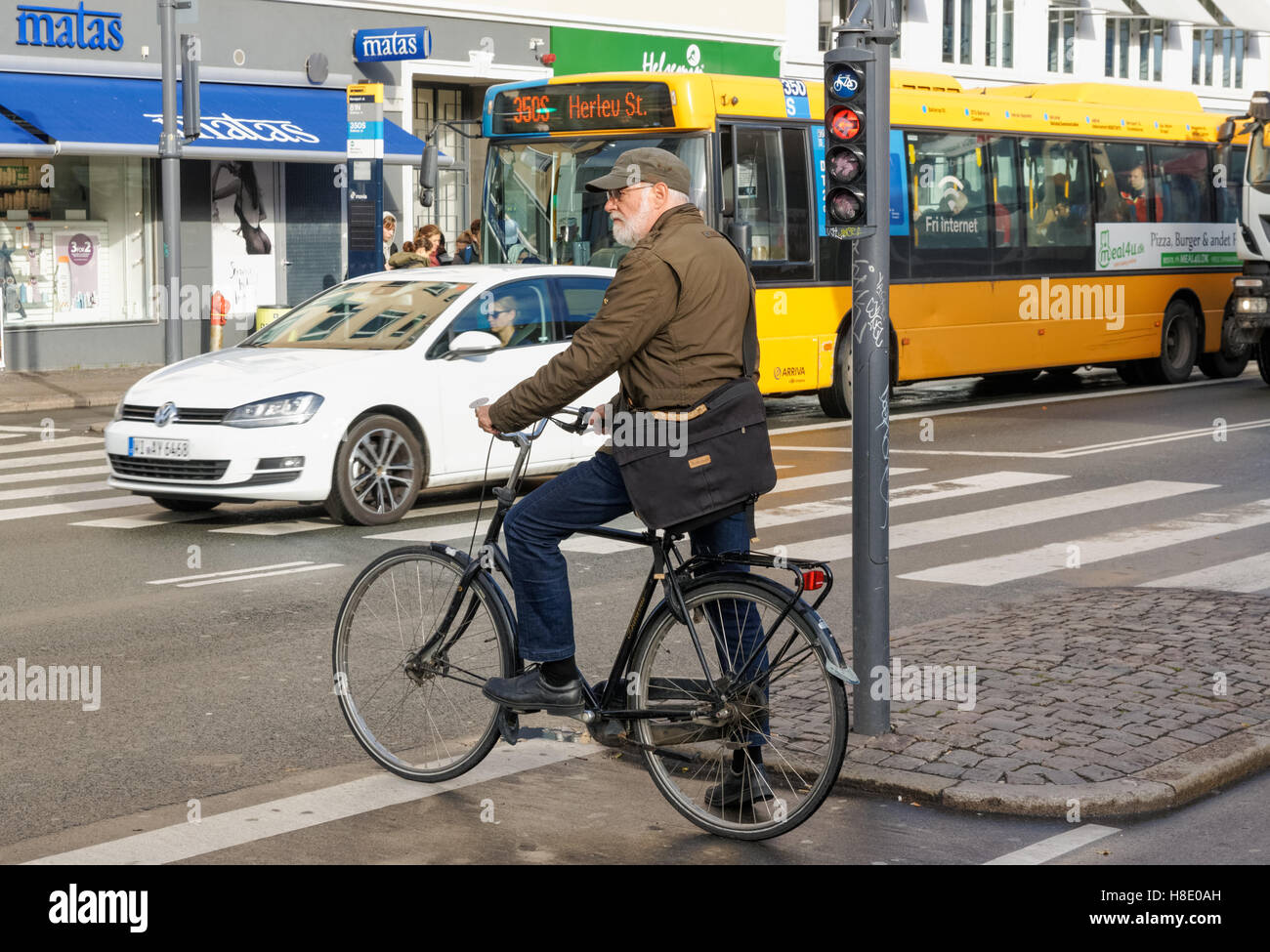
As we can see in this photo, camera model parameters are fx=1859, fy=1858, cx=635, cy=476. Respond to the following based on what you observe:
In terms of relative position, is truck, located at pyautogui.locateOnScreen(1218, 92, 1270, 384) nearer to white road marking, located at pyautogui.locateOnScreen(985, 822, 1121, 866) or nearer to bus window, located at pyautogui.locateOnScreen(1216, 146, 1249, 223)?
bus window, located at pyautogui.locateOnScreen(1216, 146, 1249, 223)

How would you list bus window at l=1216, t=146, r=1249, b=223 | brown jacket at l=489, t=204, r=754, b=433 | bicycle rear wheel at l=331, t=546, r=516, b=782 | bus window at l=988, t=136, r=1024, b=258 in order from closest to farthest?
brown jacket at l=489, t=204, r=754, b=433 → bicycle rear wheel at l=331, t=546, r=516, b=782 → bus window at l=988, t=136, r=1024, b=258 → bus window at l=1216, t=146, r=1249, b=223

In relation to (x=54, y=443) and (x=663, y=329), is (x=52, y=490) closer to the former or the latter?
(x=54, y=443)

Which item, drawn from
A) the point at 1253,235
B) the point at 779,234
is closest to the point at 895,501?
the point at 779,234

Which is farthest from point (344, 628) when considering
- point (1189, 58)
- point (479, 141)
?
point (1189, 58)

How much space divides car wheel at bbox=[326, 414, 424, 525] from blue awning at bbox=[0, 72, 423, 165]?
11220 millimetres

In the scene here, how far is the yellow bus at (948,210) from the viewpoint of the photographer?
1673 cm

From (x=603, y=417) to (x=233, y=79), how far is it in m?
20.4

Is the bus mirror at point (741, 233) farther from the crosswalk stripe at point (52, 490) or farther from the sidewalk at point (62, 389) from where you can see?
the sidewalk at point (62, 389)

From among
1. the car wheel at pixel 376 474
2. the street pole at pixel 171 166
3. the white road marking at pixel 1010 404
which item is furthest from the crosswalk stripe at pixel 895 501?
the street pole at pixel 171 166

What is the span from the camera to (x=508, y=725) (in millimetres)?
5684

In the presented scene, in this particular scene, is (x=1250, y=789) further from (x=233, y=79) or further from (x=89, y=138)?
(x=233, y=79)

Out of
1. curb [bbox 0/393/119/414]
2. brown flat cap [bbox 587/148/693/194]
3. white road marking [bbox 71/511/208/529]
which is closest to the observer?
brown flat cap [bbox 587/148/693/194]

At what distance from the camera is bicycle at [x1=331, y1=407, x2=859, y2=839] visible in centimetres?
513

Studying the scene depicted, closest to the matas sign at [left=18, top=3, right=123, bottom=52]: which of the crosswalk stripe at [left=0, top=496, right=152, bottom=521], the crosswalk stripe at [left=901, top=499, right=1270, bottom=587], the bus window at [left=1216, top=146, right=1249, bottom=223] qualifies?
the crosswalk stripe at [left=0, top=496, right=152, bottom=521]
